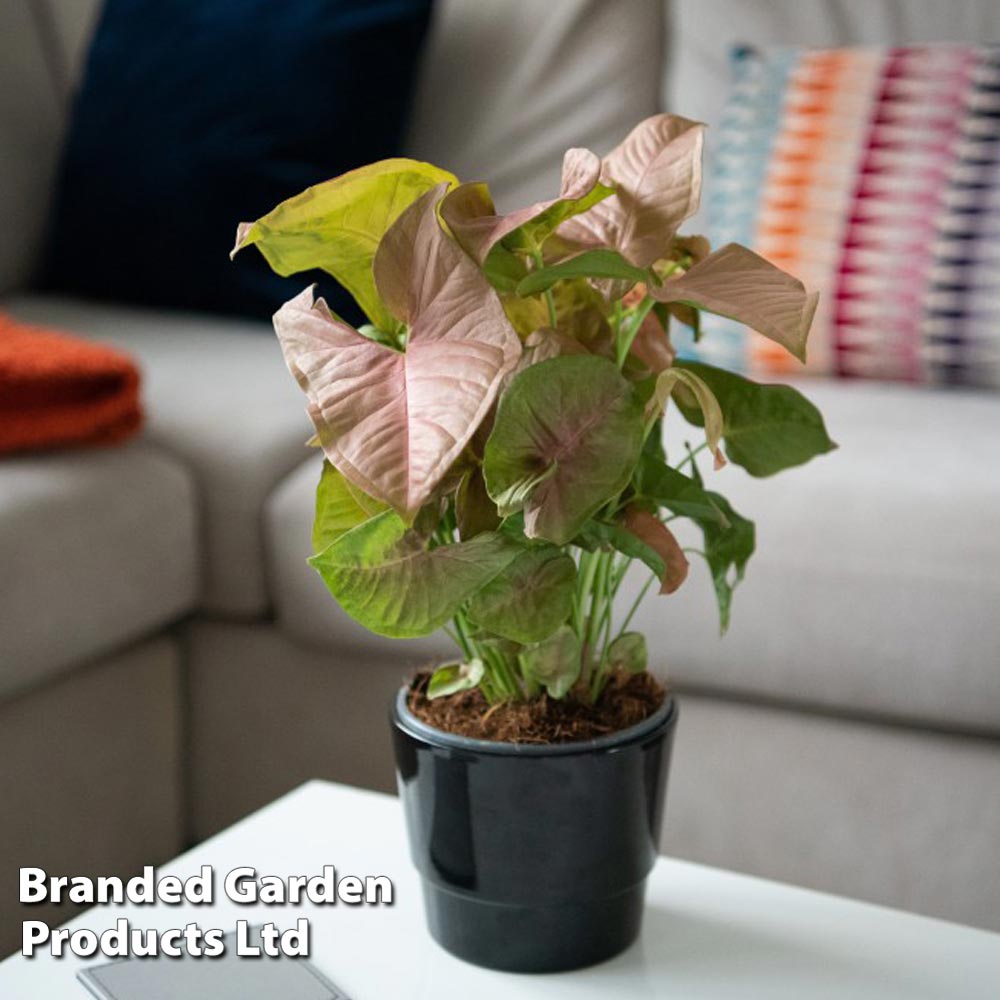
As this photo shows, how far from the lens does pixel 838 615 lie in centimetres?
108

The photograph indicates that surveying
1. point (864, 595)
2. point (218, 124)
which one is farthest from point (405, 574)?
point (218, 124)

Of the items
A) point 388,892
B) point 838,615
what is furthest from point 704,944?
point 838,615

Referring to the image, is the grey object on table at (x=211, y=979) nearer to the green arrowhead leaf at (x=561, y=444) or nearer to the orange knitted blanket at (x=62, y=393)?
the green arrowhead leaf at (x=561, y=444)

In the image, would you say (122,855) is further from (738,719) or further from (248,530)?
(738,719)

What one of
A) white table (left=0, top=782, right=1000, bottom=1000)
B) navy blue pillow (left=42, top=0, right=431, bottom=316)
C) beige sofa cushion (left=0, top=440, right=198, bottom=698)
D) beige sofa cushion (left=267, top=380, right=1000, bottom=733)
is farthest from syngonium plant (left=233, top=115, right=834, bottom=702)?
Result: navy blue pillow (left=42, top=0, right=431, bottom=316)

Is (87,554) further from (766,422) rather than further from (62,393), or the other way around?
(766,422)

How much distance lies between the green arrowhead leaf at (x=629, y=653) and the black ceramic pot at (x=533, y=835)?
35 mm

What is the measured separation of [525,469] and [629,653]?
0.16 meters

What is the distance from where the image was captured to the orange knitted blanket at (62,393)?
1.20 meters

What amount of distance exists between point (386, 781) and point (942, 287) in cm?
68

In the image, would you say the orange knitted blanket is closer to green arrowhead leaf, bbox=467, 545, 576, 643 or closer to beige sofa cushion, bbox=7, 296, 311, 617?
beige sofa cushion, bbox=7, 296, 311, 617

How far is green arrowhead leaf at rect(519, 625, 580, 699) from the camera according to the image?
64cm

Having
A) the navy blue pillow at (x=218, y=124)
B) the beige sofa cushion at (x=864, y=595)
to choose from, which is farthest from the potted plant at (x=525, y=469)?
the navy blue pillow at (x=218, y=124)

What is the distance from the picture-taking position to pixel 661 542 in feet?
2.07
